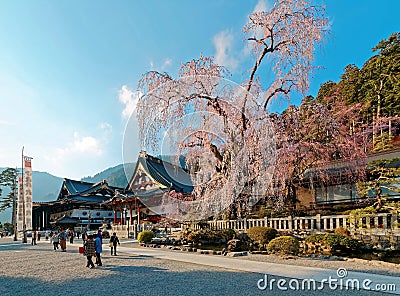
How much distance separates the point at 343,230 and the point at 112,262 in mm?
8292

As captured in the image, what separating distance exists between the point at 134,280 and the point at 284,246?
5.31 m

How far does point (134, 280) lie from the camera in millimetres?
7418

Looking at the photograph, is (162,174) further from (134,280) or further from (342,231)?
(134,280)

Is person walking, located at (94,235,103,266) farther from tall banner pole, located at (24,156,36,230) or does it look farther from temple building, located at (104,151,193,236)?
tall banner pole, located at (24,156,36,230)

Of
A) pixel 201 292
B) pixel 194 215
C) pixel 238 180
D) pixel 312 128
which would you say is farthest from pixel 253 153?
pixel 201 292

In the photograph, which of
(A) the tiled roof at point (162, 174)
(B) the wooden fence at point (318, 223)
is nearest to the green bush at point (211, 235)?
(B) the wooden fence at point (318, 223)

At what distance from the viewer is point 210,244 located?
1414 centimetres

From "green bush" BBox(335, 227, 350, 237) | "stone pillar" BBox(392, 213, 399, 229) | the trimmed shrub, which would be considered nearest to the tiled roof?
the trimmed shrub

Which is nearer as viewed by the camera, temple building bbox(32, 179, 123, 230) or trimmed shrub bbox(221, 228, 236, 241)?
trimmed shrub bbox(221, 228, 236, 241)

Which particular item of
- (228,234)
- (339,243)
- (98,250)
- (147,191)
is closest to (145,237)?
(228,234)

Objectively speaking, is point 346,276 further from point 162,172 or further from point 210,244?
point 162,172

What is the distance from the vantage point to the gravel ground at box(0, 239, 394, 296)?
628 centimetres

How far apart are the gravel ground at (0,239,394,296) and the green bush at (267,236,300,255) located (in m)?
3.01

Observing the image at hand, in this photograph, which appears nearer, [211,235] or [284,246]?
[284,246]
